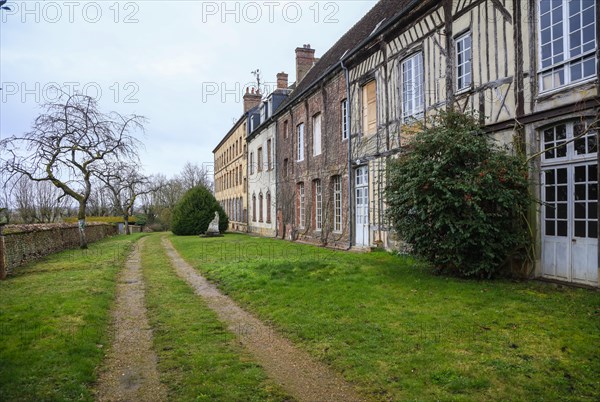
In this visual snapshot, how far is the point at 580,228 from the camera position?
296 inches

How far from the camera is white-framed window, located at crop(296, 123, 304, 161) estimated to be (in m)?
20.6

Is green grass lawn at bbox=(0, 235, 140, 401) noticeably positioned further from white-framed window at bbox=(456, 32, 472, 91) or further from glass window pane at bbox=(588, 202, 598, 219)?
white-framed window at bbox=(456, 32, 472, 91)

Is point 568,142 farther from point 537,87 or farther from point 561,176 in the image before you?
point 537,87

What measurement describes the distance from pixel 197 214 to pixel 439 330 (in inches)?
1056

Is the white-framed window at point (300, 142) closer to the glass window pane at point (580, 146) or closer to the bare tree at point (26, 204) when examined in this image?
the glass window pane at point (580, 146)

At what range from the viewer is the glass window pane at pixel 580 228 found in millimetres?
7460

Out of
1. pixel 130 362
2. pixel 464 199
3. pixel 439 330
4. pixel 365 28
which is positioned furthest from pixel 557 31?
pixel 365 28

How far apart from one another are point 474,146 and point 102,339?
706 centimetres

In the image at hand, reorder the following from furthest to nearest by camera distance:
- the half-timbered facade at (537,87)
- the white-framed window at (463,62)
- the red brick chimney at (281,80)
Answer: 1. the red brick chimney at (281,80)
2. the white-framed window at (463,62)
3. the half-timbered facade at (537,87)

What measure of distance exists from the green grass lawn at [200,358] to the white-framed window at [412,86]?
7739 mm

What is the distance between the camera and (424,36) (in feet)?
37.2

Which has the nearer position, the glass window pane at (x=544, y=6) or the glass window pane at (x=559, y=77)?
the glass window pane at (x=559, y=77)

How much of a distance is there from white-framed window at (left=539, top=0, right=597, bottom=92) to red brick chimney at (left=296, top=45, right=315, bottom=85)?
18.9m

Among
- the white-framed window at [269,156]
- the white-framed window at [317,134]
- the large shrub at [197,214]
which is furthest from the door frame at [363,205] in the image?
the large shrub at [197,214]
